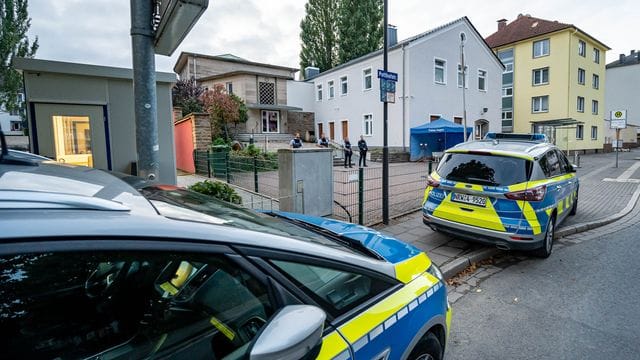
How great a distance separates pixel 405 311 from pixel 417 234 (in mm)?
4612

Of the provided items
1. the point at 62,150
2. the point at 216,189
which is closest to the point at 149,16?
the point at 216,189

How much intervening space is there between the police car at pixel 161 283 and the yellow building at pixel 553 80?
113 ft

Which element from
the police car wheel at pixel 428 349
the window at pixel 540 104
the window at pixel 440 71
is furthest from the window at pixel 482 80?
the police car wheel at pixel 428 349

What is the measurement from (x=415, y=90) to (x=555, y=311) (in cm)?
2117

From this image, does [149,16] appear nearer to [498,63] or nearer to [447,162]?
[447,162]

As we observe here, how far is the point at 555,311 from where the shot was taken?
3.70m

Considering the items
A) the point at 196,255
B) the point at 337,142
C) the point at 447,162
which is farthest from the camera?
the point at 337,142

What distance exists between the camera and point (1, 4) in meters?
24.1

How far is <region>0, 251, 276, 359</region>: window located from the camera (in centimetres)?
103

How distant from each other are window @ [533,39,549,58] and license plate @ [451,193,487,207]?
3415 cm

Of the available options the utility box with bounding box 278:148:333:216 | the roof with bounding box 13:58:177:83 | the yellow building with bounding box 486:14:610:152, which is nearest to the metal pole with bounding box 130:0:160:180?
the utility box with bounding box 278:148:333:216

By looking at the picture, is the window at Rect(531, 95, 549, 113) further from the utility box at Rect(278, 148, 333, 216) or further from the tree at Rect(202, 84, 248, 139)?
the utility box at Rect(278, 148, 333, 216)

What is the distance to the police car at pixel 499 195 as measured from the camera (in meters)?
4.82

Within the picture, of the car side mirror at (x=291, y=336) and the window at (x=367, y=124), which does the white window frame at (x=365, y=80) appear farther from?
the car side mirror at (x=291, y=336)
